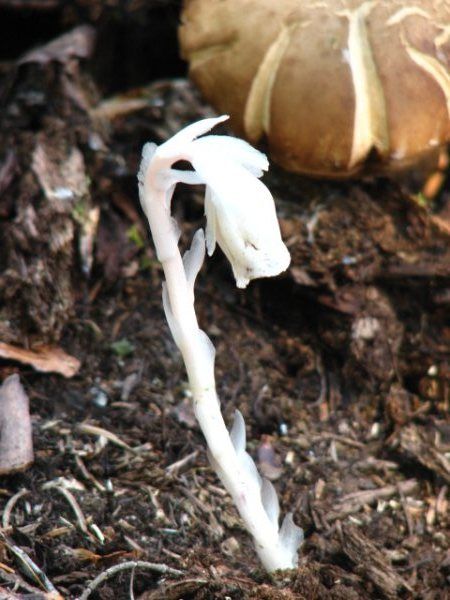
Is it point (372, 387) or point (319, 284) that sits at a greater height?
point (319, 284)

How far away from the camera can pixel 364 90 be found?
267 centimetres

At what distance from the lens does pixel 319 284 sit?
288cm

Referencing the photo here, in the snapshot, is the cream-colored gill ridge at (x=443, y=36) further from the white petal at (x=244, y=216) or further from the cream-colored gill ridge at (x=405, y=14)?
the white petal at (x=244, y=216)

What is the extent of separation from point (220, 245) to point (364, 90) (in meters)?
1.15

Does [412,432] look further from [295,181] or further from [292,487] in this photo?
[295,181]

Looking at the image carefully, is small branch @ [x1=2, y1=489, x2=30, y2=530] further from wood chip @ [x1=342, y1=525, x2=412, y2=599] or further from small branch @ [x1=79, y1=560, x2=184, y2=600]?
wood chip @ [x1=342, y1=525, x2=412, y2=599]

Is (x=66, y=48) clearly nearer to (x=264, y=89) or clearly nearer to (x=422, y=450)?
(x=264, y=89)

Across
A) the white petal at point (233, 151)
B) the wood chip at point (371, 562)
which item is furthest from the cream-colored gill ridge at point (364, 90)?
the wood chip at point (371, 562)

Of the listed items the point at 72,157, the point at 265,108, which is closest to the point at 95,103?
the point at 72,157

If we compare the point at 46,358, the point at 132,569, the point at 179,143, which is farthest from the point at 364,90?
the point at 132,569

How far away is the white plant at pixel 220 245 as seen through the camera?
166cm

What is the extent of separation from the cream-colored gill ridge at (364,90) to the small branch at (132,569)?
1435mm

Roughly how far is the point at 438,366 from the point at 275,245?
1.39 m

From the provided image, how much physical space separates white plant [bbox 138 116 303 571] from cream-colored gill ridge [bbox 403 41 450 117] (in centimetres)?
114
